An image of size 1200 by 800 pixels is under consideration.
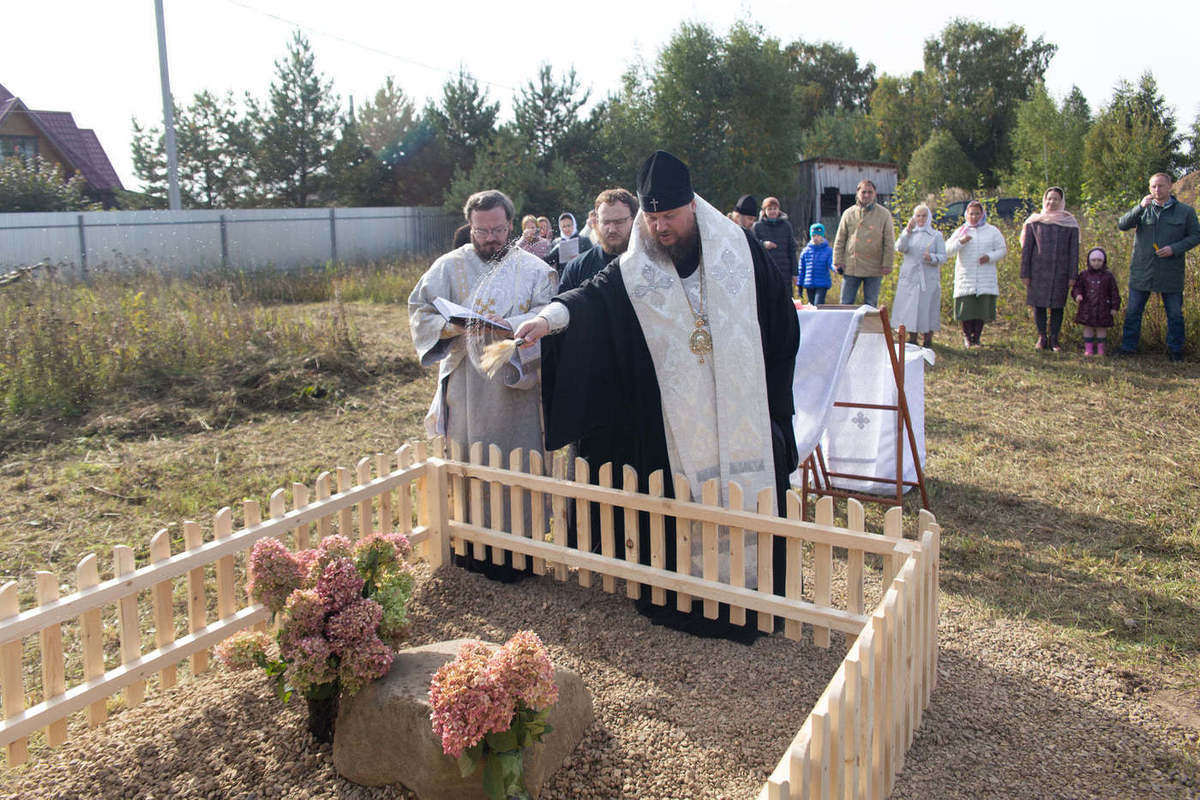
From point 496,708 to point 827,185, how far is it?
29087 millimetres

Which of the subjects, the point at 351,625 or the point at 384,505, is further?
the point at 384,505

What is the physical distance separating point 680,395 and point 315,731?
6.03 ft

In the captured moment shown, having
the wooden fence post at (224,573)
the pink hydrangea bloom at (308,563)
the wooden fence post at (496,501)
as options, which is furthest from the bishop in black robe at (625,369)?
the wooden fence post at (224,573)

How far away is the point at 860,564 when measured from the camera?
317 cm

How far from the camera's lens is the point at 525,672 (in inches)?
92.5

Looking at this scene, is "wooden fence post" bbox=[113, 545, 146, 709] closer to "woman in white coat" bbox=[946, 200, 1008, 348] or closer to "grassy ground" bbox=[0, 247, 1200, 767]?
"grassy ground" bbox=[0, 247, 1200, 767]

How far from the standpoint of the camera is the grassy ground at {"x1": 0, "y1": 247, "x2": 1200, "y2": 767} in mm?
4023

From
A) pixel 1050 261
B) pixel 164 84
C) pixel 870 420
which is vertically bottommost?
pixel 870 420

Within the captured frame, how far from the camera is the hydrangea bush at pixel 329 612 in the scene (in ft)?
8.86

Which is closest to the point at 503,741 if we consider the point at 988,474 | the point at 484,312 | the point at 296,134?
the point at 484,312

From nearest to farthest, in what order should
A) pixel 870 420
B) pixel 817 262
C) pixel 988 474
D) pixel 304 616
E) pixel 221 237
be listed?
pixel 304 616 → pixel 870 420 → pixel 988 474 → pixel 817 262 → pixel 221 237

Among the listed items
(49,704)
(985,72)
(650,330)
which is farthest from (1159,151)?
(49,704)

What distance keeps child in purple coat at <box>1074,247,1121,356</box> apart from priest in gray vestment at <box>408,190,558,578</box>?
7.41 m

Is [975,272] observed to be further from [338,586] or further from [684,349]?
[338,586]
